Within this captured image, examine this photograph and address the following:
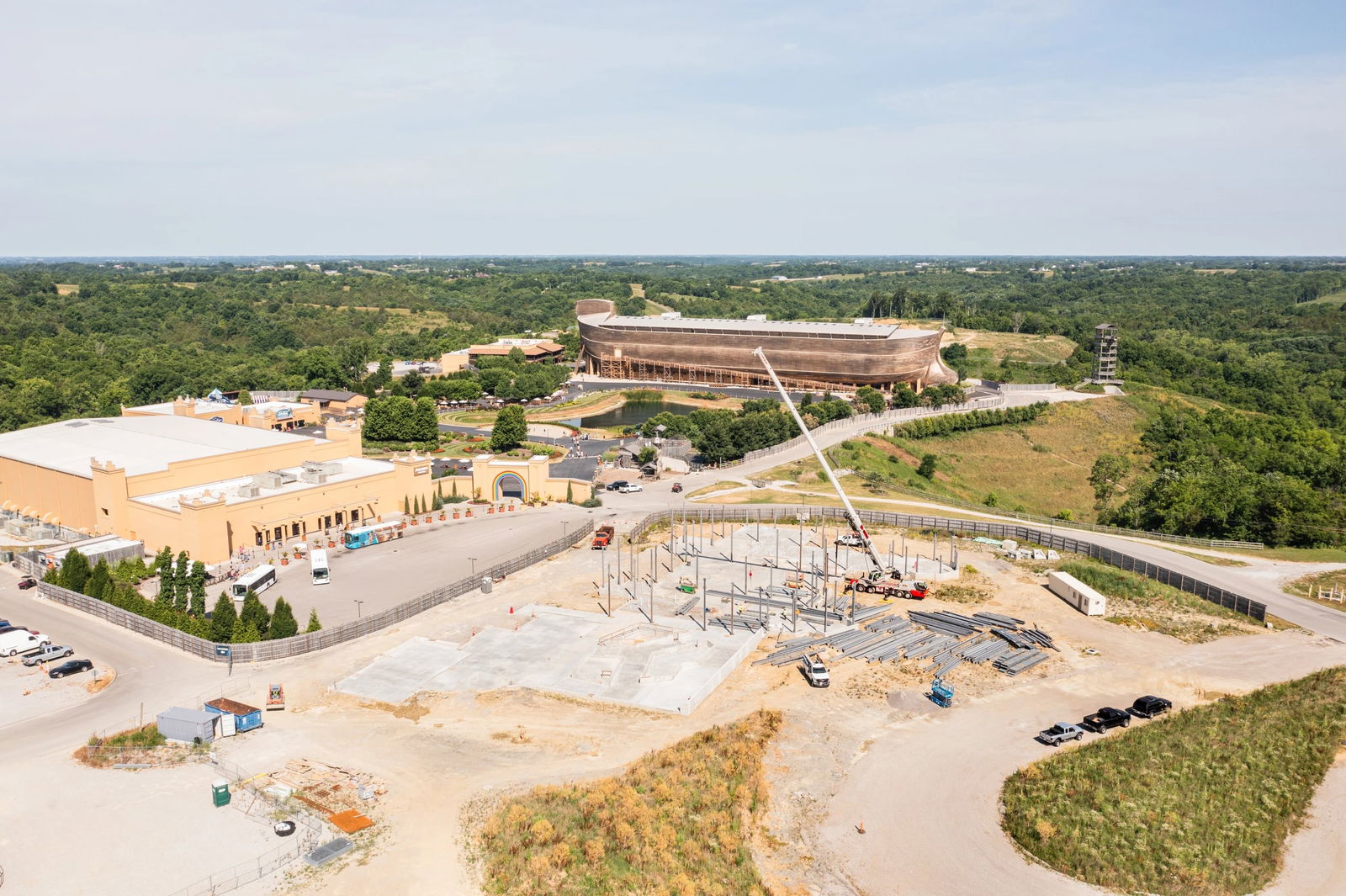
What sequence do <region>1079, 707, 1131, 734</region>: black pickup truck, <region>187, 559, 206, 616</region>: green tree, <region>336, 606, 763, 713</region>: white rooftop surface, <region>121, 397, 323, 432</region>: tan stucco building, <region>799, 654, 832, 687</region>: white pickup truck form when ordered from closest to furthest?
<region>1079, 707, 1131, 734</region>: black pickup truck → <region>336, 606, 763, 713</region>: white rooftop surface → <region>799, 654, 832, 687</region>: white pickup truck → <region>187, 559, 206, 616</region>: green tree → <region>121, 397, 323, 432</region>: tan stucco building

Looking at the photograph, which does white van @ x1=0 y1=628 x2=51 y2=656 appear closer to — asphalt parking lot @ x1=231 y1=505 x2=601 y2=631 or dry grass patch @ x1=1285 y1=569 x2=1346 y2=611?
asphalt parking lot @ x1=231 y1=505 x2=601 y2=631

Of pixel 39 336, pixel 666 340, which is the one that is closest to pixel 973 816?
pixel 666 340

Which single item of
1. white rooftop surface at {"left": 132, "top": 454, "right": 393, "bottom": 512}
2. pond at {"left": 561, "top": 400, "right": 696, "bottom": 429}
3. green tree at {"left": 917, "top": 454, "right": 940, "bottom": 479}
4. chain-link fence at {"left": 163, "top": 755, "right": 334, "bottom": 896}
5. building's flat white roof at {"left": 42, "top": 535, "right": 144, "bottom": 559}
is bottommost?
green tree at {"left": 917, "top": 454, "right": 940, "bottom": 479}

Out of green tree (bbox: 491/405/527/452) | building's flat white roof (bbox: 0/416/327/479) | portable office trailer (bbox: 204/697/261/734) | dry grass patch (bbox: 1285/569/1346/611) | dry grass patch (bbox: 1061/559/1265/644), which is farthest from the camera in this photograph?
green tree (bbox: 491/405/527/452)

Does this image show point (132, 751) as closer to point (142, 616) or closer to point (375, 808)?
point (375, 808)

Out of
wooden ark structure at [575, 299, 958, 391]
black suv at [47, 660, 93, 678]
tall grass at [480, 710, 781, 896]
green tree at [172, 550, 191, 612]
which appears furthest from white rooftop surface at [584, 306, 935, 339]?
black suv at [47, 660, 93, 678]

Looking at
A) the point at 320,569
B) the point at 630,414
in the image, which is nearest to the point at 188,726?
the point at 320,569

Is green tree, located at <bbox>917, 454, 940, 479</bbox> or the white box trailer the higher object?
the white box trailer
